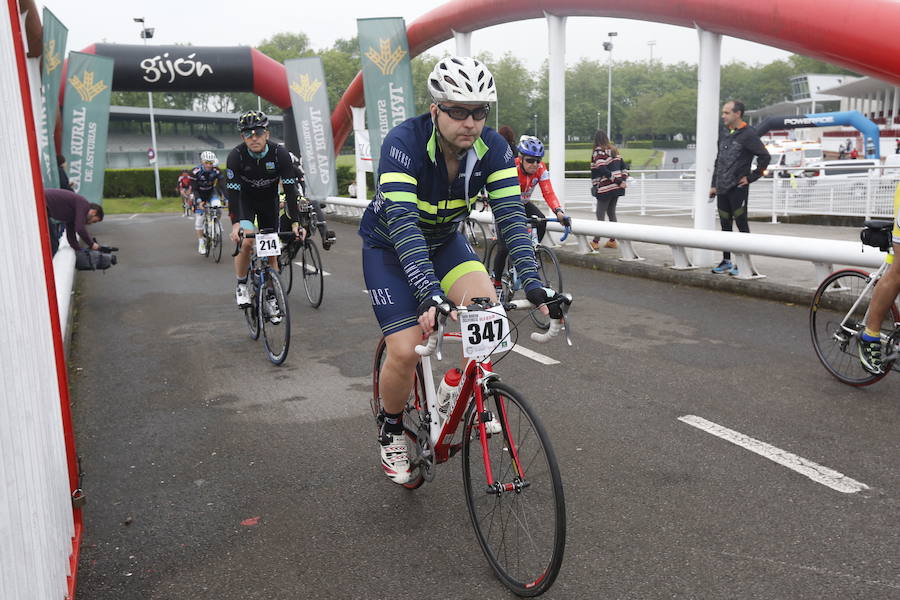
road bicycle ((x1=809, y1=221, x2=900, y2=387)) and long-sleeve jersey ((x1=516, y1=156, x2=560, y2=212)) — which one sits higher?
long-sleeve jersey ((x1=516, y1=156, x2=560, y2=212))

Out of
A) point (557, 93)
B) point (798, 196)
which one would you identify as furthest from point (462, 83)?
point (798, 196)

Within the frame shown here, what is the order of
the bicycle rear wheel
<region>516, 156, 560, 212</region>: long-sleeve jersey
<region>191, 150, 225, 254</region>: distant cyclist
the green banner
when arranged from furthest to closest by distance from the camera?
the green banner, <region>191, 150, 225, 254</region>: distant cyclist, <region>516, 156, 560, 212</region>: long-sleeve jersey, the bicycle rear wheel

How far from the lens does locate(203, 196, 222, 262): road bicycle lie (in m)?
15.8

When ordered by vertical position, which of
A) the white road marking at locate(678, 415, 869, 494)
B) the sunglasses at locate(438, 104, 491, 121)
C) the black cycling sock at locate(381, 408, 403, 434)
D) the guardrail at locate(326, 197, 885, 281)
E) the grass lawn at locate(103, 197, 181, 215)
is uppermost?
the sunglasses at locate(438, 104, 491, 121)

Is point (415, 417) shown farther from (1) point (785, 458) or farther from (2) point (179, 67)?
(2) point (179, 67)

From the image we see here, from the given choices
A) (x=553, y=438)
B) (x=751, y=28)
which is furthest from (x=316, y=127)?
(x=553, y=438)

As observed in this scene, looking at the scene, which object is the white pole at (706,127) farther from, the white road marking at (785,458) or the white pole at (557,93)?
the white road marking at (785,458)

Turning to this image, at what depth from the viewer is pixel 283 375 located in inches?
278

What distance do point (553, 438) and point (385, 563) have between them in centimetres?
181

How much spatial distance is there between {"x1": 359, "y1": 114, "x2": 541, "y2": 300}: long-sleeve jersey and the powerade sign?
19.2 m

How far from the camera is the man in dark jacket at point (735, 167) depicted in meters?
10.3

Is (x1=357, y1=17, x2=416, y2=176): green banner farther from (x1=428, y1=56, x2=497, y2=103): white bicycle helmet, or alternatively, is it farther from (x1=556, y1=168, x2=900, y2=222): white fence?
(x1=428, y1=56, x2=497, y2=103): white bicycle helmet

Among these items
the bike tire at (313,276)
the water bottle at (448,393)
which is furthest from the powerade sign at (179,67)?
the water bottle at (448,393)

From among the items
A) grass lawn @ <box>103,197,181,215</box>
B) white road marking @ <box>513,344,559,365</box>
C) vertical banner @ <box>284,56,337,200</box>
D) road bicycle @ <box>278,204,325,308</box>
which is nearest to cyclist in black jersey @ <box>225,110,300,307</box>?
road bicycle @ <box>278,204,325,308</box>
